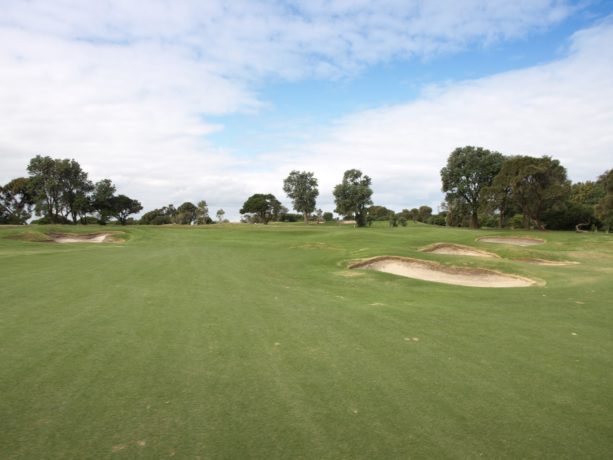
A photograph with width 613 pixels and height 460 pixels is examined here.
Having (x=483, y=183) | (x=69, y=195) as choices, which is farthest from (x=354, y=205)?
(x=69, y=195)

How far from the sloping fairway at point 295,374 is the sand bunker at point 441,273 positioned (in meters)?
5.64

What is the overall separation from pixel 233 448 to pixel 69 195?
280ft

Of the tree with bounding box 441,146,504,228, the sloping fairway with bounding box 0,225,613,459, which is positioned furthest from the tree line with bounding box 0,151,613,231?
the sloping fairway with bounding box 0,225,613,459

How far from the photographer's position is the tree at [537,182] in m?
47.1

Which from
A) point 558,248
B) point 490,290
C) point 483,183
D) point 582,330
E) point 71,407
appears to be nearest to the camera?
point 71,407

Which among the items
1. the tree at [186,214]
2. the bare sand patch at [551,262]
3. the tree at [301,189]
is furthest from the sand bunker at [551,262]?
the tree at [186,214]

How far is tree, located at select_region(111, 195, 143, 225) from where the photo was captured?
285ft

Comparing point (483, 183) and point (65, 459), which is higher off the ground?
point (483, 183)

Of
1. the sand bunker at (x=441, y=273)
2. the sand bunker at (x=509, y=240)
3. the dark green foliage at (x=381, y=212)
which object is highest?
the dark green foliage at (x=381, y=212)

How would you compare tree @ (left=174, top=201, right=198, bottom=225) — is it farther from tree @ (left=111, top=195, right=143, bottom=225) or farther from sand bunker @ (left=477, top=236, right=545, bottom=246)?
sand bunker @ (left=477, top=236, right=545, bottom=246)

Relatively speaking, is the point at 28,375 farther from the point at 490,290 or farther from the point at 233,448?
the point at 490,290

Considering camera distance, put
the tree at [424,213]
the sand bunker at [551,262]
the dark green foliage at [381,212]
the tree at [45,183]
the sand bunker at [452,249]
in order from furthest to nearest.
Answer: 1. the tree at [424,213]
2. the dark green foliage at [381,212]
3. the tree at [45,183]
4. the sand bunker at [452,249]
5. the sand bunker at [551,262]

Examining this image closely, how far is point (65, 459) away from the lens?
147 inches

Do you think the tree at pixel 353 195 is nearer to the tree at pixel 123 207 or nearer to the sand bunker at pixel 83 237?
the sand bunker at pixel 83 237
